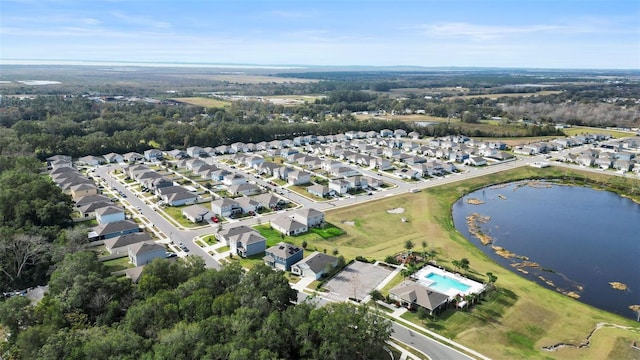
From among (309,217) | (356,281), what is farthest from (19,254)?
(356,281)

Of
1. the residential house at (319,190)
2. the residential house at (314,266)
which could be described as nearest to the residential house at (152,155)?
the residential house at (319,190)

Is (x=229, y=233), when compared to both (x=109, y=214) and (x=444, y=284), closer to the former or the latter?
(x=109, y=214)

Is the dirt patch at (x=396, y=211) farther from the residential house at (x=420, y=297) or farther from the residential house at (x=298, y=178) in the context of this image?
the residential house at (x=420, y=297)

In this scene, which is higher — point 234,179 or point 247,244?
point 234,179

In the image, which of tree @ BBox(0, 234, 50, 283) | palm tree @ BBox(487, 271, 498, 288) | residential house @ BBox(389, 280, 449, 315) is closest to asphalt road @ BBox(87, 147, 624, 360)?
residential house @ BBox(389, 280, 449, 315)

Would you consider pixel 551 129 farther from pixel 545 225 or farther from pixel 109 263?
pixel 109 263

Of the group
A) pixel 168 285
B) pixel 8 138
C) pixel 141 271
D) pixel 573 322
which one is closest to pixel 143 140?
pixel 8 138

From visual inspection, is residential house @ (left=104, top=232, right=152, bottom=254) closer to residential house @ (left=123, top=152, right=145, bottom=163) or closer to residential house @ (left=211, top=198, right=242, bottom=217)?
residential house @ (left=211, top=198, right=242, bottom=217)
